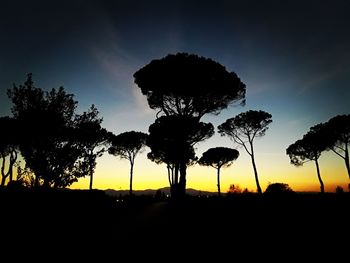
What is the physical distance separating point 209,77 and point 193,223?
1284 centimetres

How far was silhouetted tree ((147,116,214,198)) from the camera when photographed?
66.6 feet

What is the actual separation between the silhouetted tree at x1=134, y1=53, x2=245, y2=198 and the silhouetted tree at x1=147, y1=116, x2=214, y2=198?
469 mm

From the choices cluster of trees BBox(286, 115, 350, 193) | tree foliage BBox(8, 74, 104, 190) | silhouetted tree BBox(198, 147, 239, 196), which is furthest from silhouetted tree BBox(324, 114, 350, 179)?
tree foliage BBox(8, 74, 104, 190)

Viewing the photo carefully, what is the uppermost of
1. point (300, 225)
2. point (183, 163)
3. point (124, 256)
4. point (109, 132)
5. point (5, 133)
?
point (109, 132)

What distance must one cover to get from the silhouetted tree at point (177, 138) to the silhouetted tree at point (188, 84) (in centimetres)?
47

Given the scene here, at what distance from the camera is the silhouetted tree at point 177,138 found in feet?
66.6

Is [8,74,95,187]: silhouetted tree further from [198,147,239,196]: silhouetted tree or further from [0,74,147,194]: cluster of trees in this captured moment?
[198,147,239,196]: silhouetted tree

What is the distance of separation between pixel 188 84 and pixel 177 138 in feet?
18.6

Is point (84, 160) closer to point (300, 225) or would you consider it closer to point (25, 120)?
point (25, 120)

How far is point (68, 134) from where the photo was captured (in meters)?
20.2

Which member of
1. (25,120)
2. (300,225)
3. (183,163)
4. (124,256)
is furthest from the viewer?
(183,163)

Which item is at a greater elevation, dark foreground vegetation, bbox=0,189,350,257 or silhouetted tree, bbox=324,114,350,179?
silhouetted tree, bbox=324,114,350,179

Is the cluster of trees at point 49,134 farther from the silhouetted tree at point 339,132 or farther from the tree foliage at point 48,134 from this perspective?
the silhouetted tree at point 339,132

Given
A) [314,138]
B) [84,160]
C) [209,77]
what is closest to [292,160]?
[314,138]
